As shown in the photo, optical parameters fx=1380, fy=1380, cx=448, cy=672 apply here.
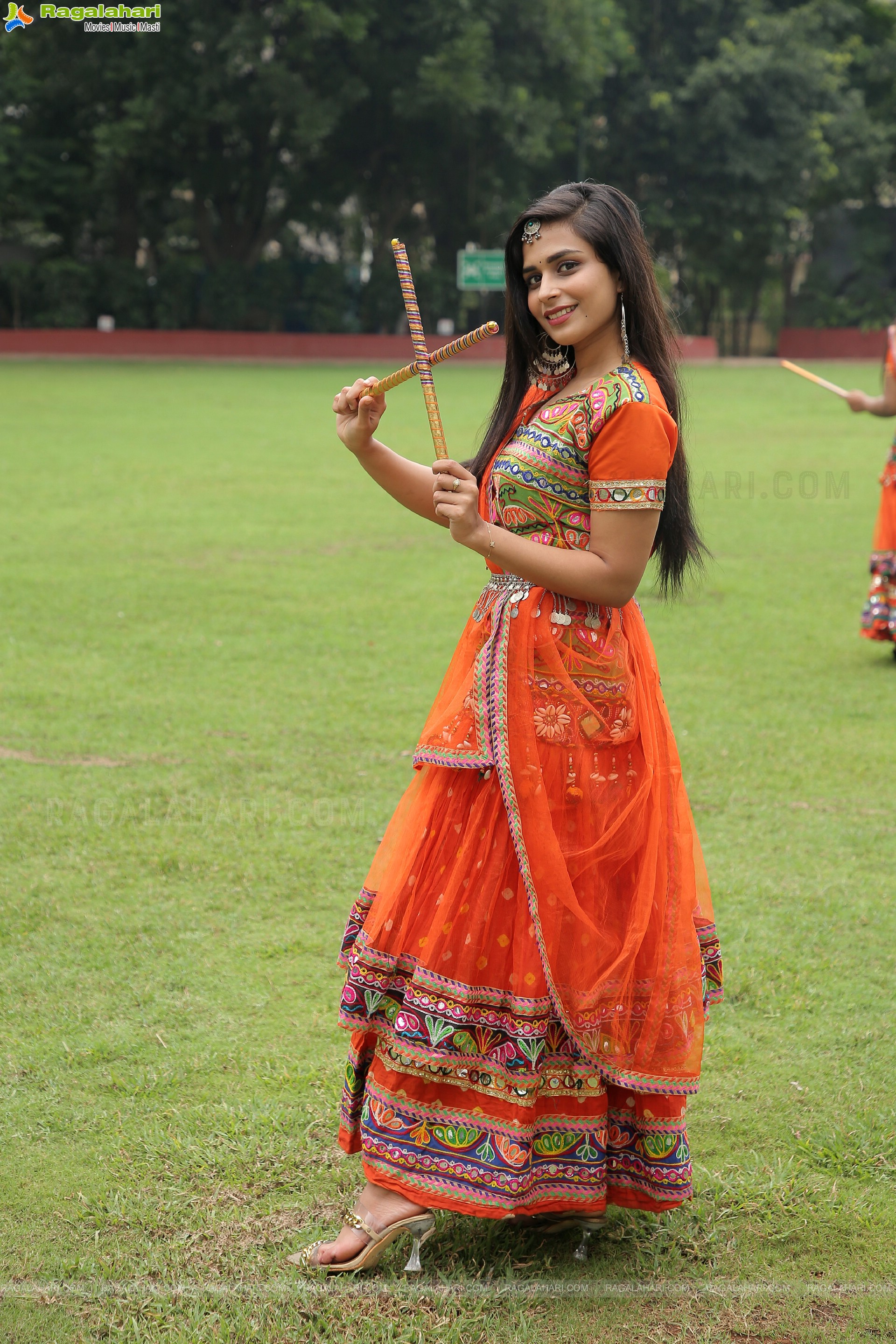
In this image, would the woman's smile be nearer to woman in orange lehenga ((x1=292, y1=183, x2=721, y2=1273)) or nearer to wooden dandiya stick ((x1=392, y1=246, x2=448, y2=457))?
woman in orange lehenga ((x1=292, y1=183, x2=721, y2=1273))

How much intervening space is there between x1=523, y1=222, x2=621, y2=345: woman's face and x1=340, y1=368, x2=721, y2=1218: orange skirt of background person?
0.14m

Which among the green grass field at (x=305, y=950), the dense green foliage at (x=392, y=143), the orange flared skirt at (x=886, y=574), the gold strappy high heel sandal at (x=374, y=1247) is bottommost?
the green grass field at (x=305, y=950)

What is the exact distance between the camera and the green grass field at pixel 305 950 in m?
2.51

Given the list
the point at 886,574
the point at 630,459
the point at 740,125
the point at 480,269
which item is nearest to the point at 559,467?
the point at 630,459

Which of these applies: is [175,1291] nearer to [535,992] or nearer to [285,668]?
[535,992]

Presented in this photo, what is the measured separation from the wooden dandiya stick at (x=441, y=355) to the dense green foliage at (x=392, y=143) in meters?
29.7

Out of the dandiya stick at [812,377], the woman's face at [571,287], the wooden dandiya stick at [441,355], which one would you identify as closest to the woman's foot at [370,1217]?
the wooden dandiya stick at [441,355]

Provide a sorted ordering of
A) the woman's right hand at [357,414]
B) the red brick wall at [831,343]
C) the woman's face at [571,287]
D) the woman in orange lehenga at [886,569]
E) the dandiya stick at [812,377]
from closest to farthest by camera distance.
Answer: the woman's face at [571,287] < the woman's right hand at [357,414] < the dandiya stick at [812,377] < the woman in orange lehenga at [886,569] < the red brick wall at [831,343]

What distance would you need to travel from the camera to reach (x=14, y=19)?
22.4 metres

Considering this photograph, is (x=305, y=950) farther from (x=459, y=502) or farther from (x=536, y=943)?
(x=459, y=502)

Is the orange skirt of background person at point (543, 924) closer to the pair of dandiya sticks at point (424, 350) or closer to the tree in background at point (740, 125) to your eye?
the pair of dandiya sticks at point (424, 350)

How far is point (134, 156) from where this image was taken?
3189 cm

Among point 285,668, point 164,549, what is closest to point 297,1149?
point 285,668

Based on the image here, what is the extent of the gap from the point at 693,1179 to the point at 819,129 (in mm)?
39389
